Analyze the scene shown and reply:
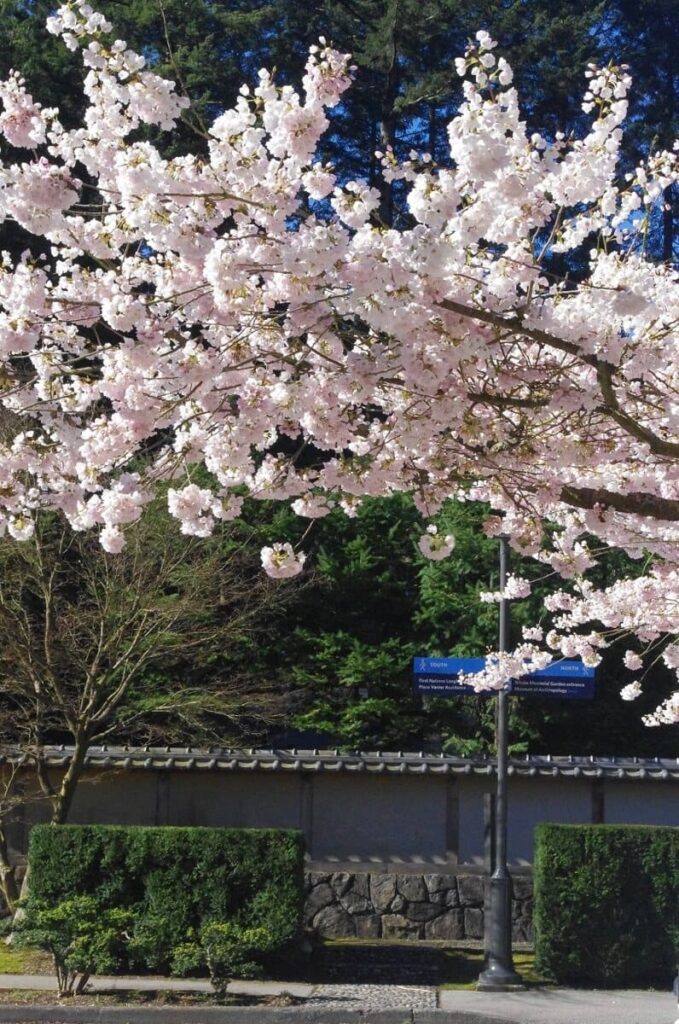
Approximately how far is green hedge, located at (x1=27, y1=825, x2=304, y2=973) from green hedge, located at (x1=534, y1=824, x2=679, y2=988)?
8.68ft

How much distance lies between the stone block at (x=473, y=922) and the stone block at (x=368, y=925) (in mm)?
1048

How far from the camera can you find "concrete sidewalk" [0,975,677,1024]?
10375 millimetres

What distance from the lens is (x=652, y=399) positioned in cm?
701

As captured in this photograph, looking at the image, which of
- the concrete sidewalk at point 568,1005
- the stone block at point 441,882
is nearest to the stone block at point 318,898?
the stone block at point 441,882

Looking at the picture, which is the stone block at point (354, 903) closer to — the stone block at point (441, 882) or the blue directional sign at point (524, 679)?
the stone block at point (441, 882)

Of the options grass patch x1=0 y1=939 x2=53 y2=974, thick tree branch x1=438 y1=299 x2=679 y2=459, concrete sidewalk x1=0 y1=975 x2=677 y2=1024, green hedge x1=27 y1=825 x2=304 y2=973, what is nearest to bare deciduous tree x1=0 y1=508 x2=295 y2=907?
grass patch x1=0 y1=939 x2=53 y2=974

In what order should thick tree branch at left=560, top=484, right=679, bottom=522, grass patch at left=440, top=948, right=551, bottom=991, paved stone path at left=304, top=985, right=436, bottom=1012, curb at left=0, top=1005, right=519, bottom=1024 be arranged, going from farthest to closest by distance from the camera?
grass patch at left=440, top=948, right=551, bottom=991
paved stone path at left=304, top=985, right=436, bottom=1012
curb at left=0, top=1005, right=519, bottom=1024
thick tree branch at left=560, top=484, right=679, bottom=522

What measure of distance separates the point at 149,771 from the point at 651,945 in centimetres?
625

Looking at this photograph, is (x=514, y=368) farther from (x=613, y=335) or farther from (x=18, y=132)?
(x=18, y=132)

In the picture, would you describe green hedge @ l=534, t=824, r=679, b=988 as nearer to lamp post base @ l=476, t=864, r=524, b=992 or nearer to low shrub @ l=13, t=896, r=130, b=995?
lamp post base @ l=476, t=864, r=524, b=992

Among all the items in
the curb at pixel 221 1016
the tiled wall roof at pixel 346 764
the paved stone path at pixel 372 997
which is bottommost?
the curb at pixel 221 1016

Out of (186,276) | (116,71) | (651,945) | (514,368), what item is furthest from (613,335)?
(651,945)

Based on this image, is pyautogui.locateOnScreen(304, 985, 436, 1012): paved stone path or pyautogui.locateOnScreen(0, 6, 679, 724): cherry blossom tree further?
pyautogui.locateOnScreen(304, 985, 436, 1012): paved stone path

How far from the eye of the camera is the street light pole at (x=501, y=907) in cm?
1231
